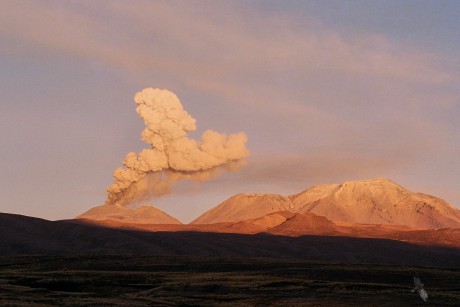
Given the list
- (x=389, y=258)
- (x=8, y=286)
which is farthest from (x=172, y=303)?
(x=389, y=258)

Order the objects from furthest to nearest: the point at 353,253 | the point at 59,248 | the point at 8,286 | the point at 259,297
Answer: the point at 353,253, the point at 59,248, the point at 8,286, the point at 259,297

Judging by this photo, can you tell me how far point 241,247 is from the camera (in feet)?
615

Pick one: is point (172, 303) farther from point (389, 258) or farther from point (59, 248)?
point (389, 258)

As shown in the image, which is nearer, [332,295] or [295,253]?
[332,295]

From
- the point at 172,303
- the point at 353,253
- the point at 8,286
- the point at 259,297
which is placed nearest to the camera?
the point at 172,303

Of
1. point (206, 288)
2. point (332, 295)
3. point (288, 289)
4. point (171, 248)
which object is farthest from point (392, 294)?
point (171, 248)

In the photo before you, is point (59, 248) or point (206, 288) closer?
point (206, 288)

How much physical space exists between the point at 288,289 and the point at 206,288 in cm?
995

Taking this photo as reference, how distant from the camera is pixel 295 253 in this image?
186 metres

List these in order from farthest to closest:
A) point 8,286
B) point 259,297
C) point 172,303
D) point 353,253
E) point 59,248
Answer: point 353,253 → point 59,248 → point 8,286 → point 259,297 → point 172,303

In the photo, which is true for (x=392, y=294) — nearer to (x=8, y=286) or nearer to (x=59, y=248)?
(x=8, y=286)

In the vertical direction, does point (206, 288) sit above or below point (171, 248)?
below

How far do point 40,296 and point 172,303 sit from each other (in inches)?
581

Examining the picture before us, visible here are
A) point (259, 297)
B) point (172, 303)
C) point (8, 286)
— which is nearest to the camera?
point (172, 303)
